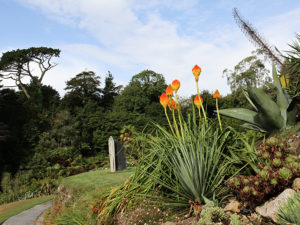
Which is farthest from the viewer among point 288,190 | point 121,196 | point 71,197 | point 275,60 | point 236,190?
point 71,197

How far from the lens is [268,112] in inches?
145

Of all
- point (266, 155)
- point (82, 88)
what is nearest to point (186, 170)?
point (266, 155)

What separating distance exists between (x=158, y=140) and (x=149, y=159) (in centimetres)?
28

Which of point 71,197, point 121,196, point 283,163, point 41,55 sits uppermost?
point 41,55

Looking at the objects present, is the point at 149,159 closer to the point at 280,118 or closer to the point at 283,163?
the point at 283,163

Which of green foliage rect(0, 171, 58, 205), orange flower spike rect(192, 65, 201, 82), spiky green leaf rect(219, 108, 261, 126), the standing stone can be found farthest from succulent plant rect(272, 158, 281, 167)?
green foliage rect(0, 171, 58, 205)

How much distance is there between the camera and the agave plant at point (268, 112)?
12.0 feet

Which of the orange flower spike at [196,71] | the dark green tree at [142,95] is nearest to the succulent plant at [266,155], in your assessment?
the orange flower spike at [196,71]

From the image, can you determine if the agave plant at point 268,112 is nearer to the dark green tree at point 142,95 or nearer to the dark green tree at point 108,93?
the dark green tree at point 142,95

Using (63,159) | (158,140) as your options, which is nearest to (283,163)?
(158,140)

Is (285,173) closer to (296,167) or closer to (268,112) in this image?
(296,167)

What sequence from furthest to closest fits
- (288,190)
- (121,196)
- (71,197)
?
(71,197), (121,196), (288,190)

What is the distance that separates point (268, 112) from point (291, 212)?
2.28 meters

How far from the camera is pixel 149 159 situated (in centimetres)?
308
